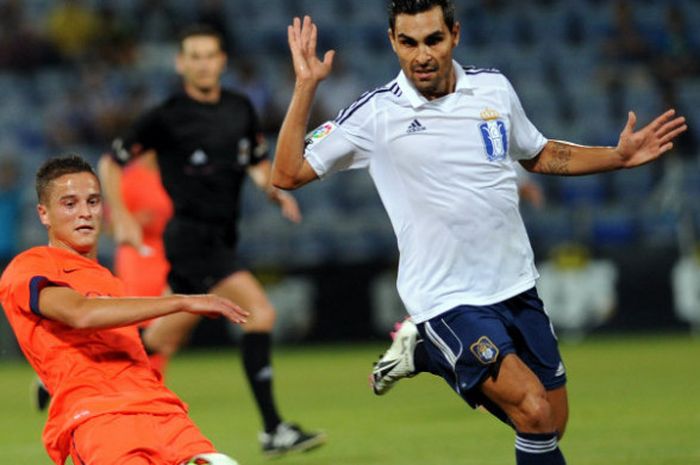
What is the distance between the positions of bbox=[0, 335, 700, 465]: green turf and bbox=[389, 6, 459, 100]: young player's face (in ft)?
8.67

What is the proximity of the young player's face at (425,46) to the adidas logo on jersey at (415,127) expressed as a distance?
0.15 meters

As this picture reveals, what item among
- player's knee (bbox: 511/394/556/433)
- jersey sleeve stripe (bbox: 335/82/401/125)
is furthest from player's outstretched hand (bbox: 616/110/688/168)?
player's knee (bbox: 511/394/556/433)

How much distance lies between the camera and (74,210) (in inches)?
213

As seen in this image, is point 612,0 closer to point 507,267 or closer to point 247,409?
point 247,409

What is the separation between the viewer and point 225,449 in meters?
8.77

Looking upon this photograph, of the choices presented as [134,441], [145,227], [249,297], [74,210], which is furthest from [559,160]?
[145,227]

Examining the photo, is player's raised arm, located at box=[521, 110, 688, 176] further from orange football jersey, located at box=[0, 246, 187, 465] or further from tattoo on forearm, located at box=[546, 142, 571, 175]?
orange football jersey, located at box=[0, 246, 187, 465]

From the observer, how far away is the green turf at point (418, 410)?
826 centimetres

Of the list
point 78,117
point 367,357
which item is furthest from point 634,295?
point 78,117

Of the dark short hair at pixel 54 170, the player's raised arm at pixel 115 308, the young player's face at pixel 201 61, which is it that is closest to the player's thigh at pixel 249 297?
the young player's face at pixel 201 61

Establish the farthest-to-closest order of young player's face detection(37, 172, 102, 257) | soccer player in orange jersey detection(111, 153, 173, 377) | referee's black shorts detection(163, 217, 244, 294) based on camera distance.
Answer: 1. soccer player in orange jersey detection(111, 153, 173, 377)
2. referee's black shorts detection(163, 217, 244, 294)
3. young player's face detection(37, 172, 102, 257)

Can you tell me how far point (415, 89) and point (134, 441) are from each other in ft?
6.11

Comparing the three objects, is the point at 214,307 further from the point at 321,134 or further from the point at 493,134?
the point at 493,134

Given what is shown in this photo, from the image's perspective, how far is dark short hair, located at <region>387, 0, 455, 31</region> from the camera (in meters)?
5.84
